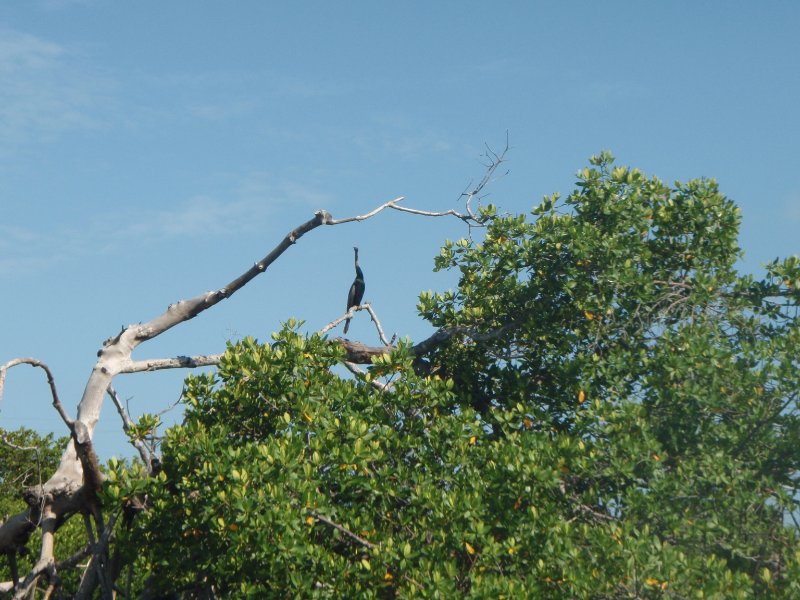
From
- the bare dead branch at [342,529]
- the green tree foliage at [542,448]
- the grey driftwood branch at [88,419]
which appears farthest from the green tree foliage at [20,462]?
the bare dead branch at [342,529]

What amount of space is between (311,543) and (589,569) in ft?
7.44

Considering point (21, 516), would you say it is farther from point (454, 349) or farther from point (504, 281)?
point (504, 281)

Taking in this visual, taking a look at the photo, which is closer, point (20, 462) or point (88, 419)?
point (88, 419)

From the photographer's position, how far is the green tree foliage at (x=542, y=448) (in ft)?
24.1

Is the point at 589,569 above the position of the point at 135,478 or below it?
below

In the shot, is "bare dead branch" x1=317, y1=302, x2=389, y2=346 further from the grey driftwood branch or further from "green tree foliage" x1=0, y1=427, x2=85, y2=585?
"green tree foliage" x1=0, y1=427, x2=85, y2=585

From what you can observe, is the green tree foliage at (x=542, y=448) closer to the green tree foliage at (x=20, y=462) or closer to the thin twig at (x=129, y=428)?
the thin twig at (x=129, y=428)

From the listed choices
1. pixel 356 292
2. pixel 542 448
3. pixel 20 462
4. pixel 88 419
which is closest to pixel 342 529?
pixel 542 448

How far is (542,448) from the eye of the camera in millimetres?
8180

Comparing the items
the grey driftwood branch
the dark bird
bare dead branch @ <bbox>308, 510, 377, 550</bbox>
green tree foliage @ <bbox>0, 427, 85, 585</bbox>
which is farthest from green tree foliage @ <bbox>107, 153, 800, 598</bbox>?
green tree foliage @ <bbox>0, 427, 85, 585</bbox>

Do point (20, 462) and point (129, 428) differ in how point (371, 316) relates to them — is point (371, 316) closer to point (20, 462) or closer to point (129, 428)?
Answer: point (129, 428)

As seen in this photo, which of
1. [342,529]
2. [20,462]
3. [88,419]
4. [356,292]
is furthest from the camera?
[20,462]

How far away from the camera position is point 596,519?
7.96 meters

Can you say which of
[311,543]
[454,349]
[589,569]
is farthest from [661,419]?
[311,543]
